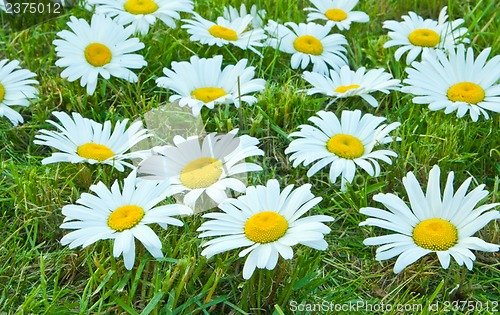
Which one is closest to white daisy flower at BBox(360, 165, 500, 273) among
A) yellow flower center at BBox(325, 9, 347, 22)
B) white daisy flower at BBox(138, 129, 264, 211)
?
white daisy flower at BBox(138, 129, 264, 211)

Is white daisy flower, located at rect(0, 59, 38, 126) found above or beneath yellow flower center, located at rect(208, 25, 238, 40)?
beneath

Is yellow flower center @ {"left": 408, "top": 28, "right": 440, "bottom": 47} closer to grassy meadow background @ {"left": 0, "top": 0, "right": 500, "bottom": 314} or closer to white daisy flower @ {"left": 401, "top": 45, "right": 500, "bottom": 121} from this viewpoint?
grassy meadow background @ {"left": 0, "top": 0, "right": 500, "bottom": 314}

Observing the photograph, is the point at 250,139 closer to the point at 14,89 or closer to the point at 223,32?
the point at 223,32

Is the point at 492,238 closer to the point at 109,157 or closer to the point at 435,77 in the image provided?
the point at 435,77

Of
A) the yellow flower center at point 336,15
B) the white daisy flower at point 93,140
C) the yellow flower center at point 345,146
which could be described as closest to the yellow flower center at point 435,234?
the yellow flower center at point 345,146

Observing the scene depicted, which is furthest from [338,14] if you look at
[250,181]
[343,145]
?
[250,181]

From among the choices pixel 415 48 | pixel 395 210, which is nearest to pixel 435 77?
pixel 415 48
